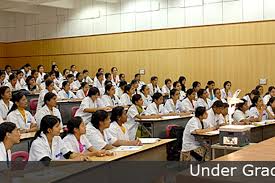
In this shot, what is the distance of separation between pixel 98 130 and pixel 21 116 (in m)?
1.85

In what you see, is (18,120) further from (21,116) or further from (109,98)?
(109,98)

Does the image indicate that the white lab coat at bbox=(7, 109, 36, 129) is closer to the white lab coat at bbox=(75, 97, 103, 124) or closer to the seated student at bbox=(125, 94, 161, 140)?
the white lab coat at bbox=(75, 97, 103, 124)

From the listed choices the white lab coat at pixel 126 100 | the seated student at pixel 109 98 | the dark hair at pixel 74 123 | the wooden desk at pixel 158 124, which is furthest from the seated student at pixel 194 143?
the white lab coat at pixel 126 100

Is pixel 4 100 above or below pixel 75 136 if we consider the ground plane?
above

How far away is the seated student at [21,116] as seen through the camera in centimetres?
612

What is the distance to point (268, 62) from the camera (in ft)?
35.0

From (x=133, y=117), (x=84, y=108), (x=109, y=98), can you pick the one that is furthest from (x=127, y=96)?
(x=133, y=117)

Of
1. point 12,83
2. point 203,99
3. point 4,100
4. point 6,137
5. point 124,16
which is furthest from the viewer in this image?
point 124,16

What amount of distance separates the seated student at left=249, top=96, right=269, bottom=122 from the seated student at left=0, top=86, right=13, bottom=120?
466 cm

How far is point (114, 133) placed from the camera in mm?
5363

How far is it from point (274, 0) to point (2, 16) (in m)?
11.5

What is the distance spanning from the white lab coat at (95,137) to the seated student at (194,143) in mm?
1542

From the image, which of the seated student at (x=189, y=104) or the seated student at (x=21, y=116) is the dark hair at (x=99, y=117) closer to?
the seated student at (x=21, y=116)

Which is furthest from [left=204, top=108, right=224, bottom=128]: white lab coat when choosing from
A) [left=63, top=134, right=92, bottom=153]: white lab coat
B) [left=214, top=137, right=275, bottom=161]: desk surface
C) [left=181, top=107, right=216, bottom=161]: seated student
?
[left=214, top=137, right=275, bottom=161]: desk surface
